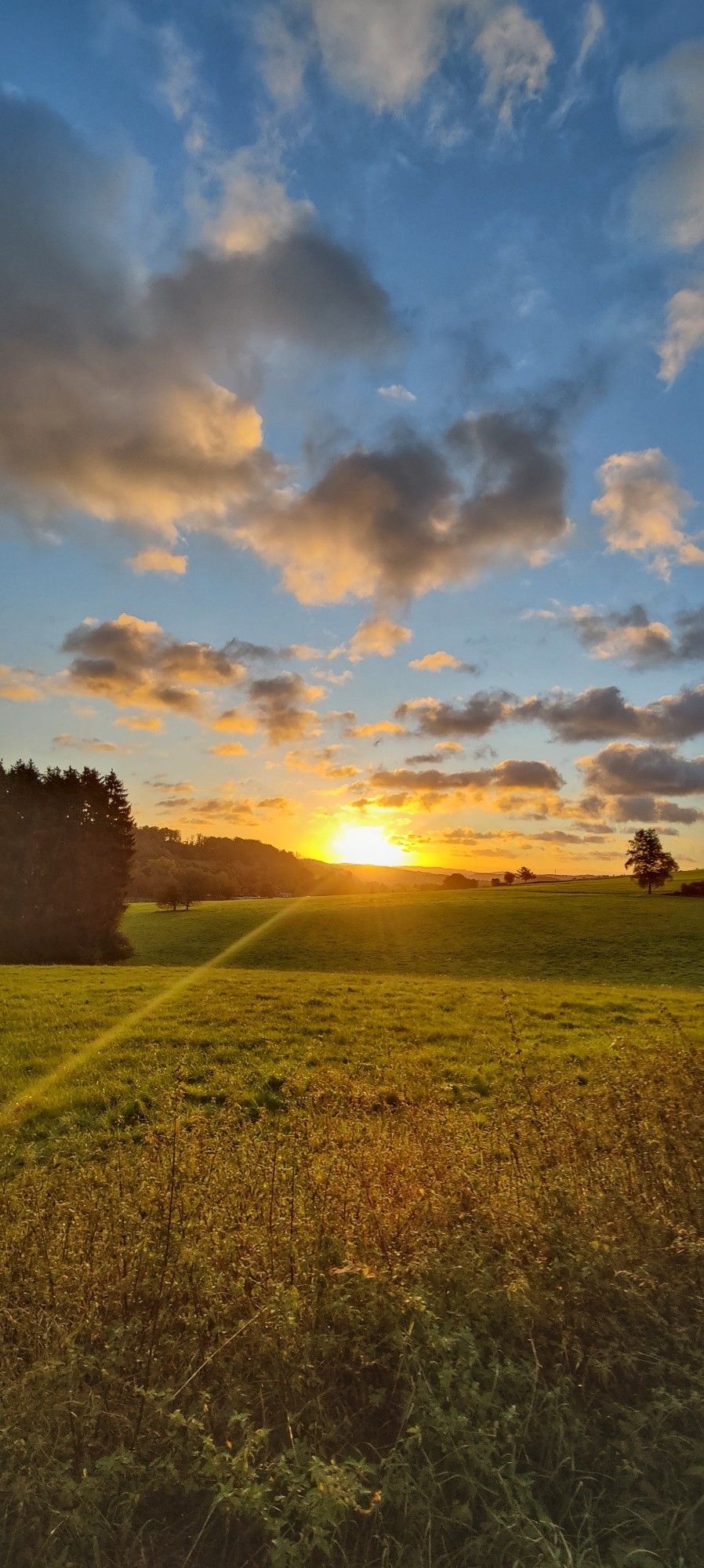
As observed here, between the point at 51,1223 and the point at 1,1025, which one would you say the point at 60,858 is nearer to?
the point at 1,1025

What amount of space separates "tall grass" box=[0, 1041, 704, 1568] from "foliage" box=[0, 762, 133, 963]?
52590mm

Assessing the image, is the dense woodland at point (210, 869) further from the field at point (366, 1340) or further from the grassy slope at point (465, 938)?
the field at point (366, 1340)

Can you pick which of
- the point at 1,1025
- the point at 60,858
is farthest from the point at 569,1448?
the point at 60,858

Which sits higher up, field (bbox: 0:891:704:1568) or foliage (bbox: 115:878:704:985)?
field (bbox: 0:891:704:1568)

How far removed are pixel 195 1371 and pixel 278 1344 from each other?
1.70ft

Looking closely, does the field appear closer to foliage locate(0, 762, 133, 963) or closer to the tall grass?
the tall grass

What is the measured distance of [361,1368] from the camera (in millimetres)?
4434

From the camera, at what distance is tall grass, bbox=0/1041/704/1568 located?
357 cm

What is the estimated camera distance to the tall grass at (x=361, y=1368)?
3566mm

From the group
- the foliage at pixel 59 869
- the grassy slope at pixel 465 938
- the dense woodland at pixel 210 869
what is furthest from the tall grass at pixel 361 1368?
the dense woodland at pixel 210 869

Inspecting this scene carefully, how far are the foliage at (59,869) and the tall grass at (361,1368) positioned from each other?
2070 inches

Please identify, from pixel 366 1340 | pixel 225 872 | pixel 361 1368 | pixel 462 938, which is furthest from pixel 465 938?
pixel 225 872

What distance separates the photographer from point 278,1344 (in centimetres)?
454

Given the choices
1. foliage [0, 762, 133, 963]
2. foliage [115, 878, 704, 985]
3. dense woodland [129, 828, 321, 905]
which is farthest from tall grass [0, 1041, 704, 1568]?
dense woodland [129, 828, 321, 905]
